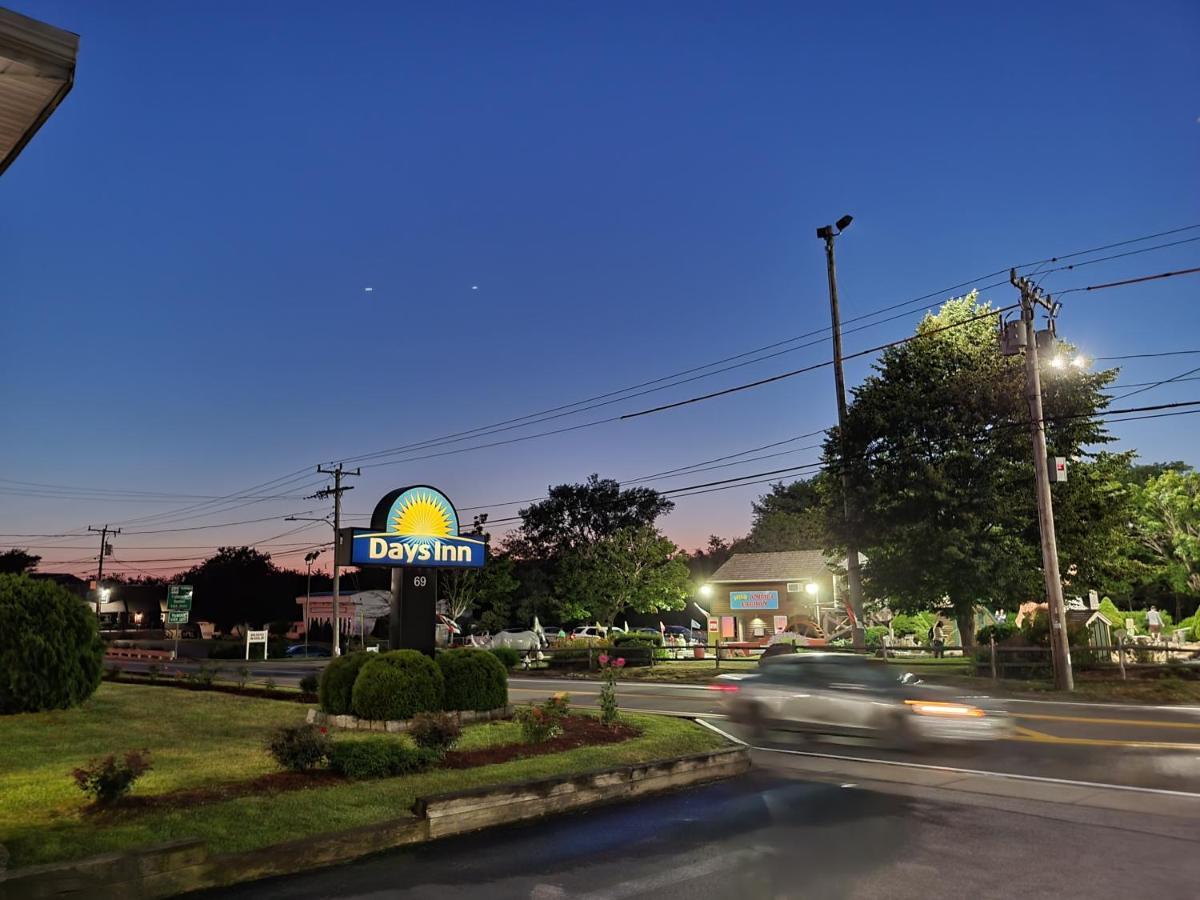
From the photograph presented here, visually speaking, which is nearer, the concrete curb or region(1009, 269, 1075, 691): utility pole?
the concrete curb

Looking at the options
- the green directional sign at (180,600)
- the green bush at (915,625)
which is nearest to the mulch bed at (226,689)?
the green directional sign at (180,600)

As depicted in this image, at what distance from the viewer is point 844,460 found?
28750 mm

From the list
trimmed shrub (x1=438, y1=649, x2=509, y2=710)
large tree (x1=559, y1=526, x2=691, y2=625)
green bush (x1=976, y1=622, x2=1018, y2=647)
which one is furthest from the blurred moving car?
large tree (x1=559, y1=526, x2=691, y2=625)

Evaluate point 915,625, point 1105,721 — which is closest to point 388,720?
point 1105,721

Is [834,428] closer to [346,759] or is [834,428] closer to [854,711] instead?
[854,711]

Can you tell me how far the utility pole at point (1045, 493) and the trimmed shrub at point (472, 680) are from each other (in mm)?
15336

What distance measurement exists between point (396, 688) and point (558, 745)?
3690mm

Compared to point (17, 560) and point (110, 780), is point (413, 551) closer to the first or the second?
point (110, 780)

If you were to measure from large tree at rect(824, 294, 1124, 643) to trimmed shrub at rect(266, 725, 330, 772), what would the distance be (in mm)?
21851

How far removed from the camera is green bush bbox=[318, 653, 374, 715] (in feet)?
49.7

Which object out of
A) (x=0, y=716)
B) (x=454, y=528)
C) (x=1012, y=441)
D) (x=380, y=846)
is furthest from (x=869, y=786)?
(x=1012, y=441)

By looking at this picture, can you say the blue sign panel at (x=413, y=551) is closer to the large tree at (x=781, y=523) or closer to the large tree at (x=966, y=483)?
the large tree at (x=966, y=483)

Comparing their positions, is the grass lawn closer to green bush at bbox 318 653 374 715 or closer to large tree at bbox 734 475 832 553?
green bush at bbox 318 653 374 715

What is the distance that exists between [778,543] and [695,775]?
3590 inches
